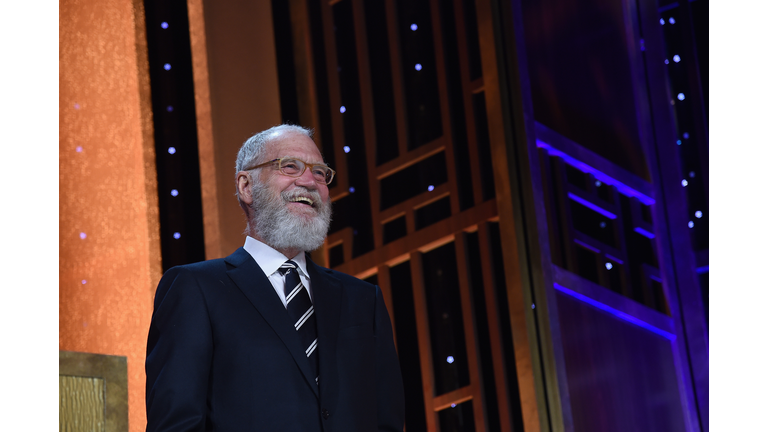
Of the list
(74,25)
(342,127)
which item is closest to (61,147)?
(74,25)

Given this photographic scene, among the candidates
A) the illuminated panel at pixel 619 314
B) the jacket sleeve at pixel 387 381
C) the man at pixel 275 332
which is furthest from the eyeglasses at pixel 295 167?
the illuminated panel at pixel 619 314

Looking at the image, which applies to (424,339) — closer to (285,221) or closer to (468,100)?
(468,100)

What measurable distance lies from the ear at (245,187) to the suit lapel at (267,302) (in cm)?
13

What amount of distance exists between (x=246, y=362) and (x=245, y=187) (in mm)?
358

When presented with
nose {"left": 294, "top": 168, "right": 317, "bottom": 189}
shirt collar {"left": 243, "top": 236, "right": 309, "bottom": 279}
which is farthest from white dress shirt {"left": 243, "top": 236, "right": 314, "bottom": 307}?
nose {"left": 294, "top": 168, "right": 317, "bottom": 189}

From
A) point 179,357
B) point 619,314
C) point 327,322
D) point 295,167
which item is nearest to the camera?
point 179,357

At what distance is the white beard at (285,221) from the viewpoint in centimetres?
136

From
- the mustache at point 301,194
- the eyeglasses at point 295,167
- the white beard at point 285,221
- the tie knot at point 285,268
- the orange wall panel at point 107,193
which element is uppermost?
the orange wall panel at point 107,193

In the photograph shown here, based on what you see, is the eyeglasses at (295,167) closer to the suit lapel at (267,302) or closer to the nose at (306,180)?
the nose at (306,180)

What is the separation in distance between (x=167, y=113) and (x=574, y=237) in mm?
1443

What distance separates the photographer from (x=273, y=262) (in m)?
1.36

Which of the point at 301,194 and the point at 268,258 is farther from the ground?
the point at 301,194

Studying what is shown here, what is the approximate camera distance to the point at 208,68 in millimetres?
2914

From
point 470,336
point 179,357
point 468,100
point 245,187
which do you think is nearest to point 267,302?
point 179,357
